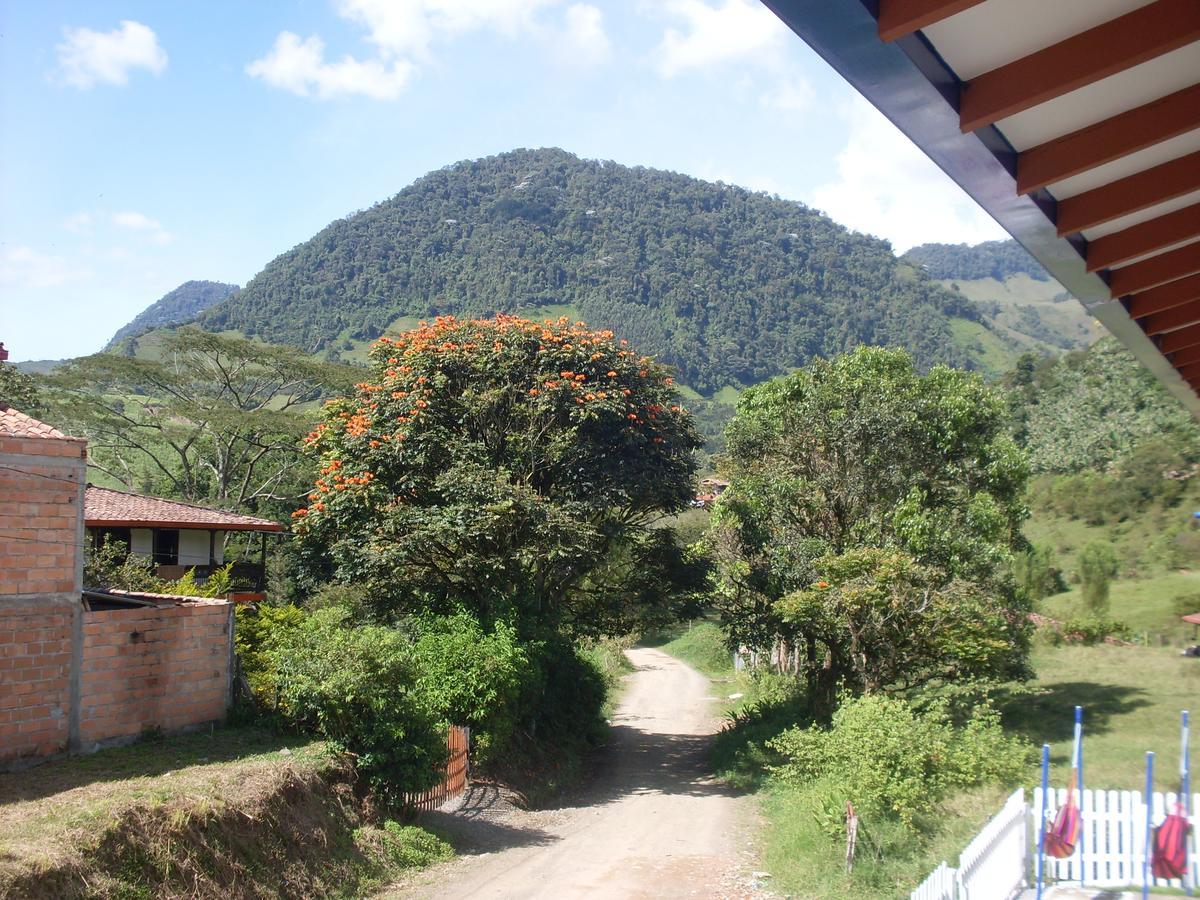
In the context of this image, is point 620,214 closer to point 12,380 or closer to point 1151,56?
point 12,380

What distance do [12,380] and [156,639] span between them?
23106 millimetres

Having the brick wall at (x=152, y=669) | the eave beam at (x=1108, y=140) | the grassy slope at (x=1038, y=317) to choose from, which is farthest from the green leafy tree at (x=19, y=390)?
the grassy slope at (x=1038, y=317)

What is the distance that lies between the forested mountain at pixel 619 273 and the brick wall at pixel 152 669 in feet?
326

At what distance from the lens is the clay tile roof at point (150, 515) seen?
73.9 ft

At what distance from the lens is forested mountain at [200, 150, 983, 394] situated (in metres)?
126

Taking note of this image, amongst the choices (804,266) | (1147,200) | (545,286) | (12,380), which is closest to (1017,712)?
(1147,200)

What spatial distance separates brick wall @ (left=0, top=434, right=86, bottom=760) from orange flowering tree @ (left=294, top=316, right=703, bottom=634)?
240 inches

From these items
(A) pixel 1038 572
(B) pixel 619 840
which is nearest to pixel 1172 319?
(B) pixel 619 840

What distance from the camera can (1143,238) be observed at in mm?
4090

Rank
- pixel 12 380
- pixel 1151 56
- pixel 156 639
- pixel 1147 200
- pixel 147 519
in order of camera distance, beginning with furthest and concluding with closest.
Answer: pixel 12 380 → pixel 147 519 → pixel 156 639 → pixel 1147 200 → pixel 1151 56

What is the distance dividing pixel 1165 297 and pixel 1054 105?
211 centimetres

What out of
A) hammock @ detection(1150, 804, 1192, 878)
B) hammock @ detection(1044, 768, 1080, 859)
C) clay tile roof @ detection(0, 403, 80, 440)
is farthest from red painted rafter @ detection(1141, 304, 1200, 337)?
clay tile roof @ detection(0, 403, 80, 440)

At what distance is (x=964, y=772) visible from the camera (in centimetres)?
1211

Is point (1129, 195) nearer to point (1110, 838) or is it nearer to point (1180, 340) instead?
A: point (1180, 340)
